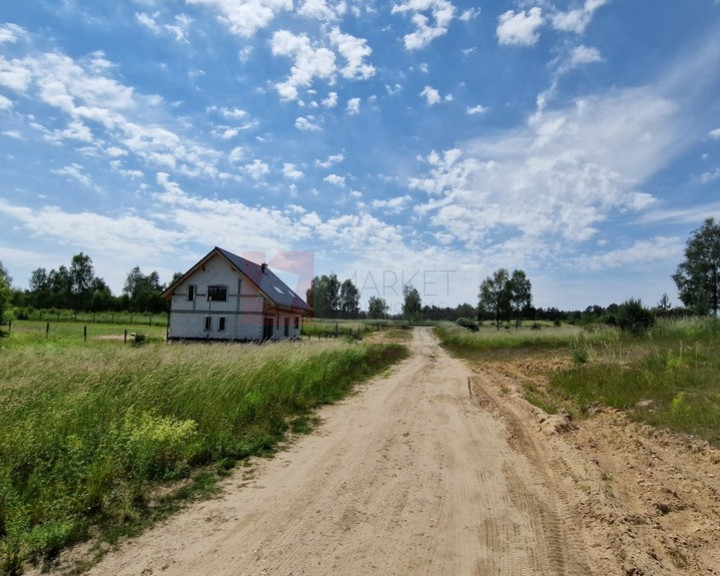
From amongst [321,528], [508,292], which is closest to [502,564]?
[321,528]

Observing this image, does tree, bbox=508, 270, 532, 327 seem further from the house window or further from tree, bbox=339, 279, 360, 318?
tree, bbox=339, 279, 360, 318

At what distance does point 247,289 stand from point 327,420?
21180mm

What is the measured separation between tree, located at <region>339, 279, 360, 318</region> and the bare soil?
373 ft

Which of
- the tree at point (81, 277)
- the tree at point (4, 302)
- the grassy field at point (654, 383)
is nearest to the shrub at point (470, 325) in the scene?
the grassy field at point (654, 383)

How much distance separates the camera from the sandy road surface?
3375 millimetres

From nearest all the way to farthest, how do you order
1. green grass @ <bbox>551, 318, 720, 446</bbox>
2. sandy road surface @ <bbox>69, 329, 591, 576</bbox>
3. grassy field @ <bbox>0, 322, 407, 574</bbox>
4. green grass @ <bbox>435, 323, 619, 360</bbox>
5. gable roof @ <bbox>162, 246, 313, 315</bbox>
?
sandy road surface @ <bbox>69, 329, 591, 576</bbox>
grassy field @ <bbox>0, 322, 407, 574</bbox>
green grass @ <bbox>551, 318, 720, 446</bbox>
green grass @ <bbox>435, 323, 619, 360</bbox>
gable roof @ <bbox>162, 246, 313, 315</bbox>

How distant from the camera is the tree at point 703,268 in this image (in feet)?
127

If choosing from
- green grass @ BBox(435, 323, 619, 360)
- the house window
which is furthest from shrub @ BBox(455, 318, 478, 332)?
the house window

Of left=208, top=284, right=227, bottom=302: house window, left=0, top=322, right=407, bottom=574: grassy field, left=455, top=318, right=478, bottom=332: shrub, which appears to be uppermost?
left=208, top=284, right=227, bottom=302: house window

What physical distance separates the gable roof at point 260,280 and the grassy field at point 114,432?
61.7 feet

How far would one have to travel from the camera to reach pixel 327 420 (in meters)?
8.66

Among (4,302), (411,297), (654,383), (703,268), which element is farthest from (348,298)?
(654,383)

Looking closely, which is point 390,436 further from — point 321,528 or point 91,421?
point 91,421

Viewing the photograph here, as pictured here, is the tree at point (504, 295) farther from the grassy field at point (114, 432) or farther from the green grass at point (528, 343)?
the grassy field at point (114, 432)
